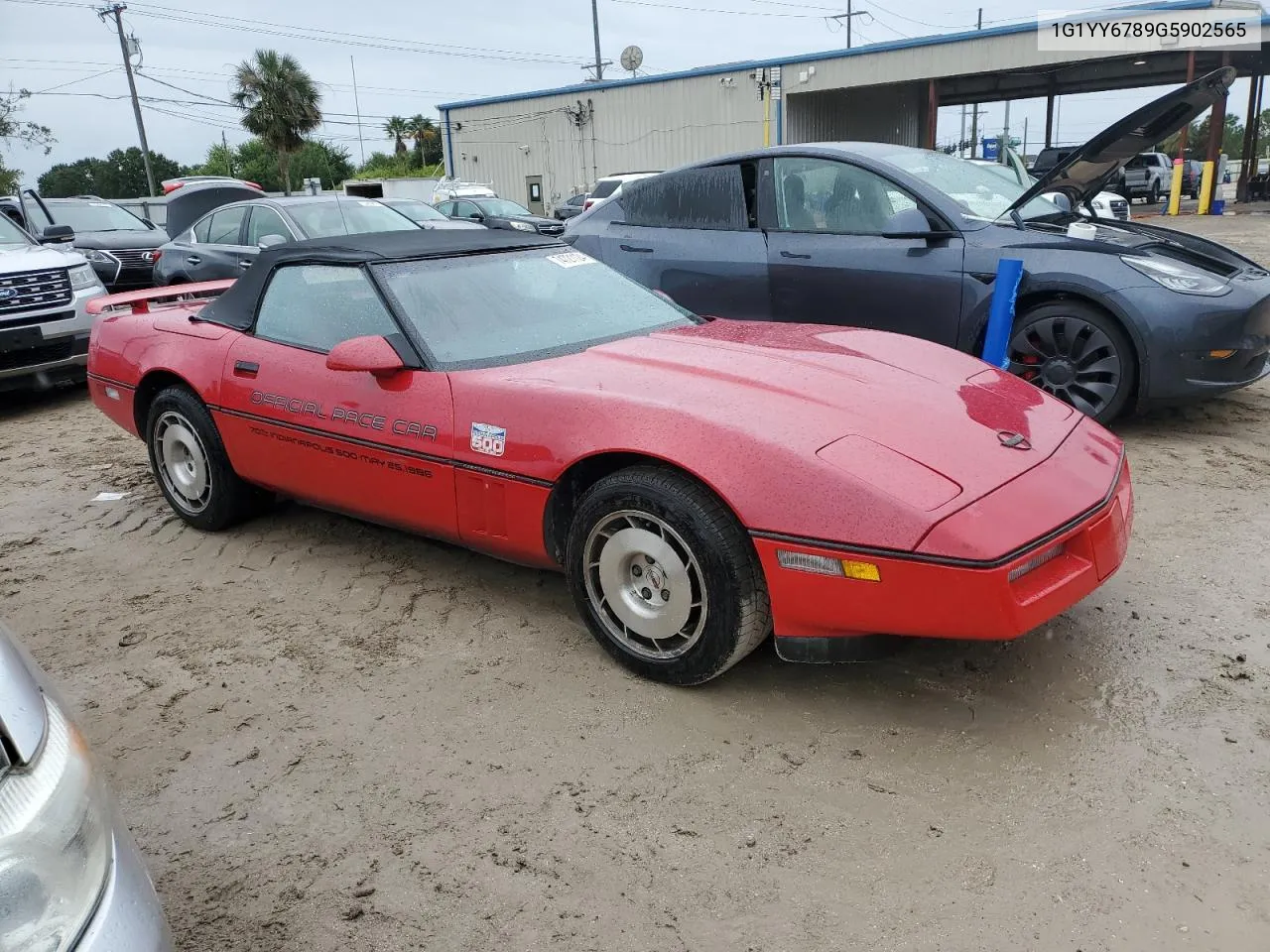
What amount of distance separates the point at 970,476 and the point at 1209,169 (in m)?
→ 25.0

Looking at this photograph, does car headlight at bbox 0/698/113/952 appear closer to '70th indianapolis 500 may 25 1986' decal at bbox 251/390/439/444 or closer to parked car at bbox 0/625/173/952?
parked car at bbox 0/625/173/952

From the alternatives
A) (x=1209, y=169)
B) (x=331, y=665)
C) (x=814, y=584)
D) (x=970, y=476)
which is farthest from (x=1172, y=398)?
(x=1209, y=169)

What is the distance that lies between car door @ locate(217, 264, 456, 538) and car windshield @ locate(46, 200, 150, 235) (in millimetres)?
10375

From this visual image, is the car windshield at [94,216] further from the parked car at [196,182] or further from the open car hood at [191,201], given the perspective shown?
the parked car at [196,182]

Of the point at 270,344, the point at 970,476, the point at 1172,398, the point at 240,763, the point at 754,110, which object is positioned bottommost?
the point at 240,763

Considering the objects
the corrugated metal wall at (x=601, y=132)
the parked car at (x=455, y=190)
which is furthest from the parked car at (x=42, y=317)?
the corrugated metal wall at (x=601, y=132)

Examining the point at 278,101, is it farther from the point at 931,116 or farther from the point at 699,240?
the point at 699,240

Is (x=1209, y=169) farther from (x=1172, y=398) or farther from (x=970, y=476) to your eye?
(x=970, y=476)

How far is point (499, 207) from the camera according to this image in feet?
55.8

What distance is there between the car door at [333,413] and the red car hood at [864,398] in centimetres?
66

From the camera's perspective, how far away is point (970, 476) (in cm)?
249

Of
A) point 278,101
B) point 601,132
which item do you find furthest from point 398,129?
point 601,132

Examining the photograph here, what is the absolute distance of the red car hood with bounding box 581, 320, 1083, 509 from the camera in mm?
2541

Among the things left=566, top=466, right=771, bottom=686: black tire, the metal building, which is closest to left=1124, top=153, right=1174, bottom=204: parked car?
the metal building
